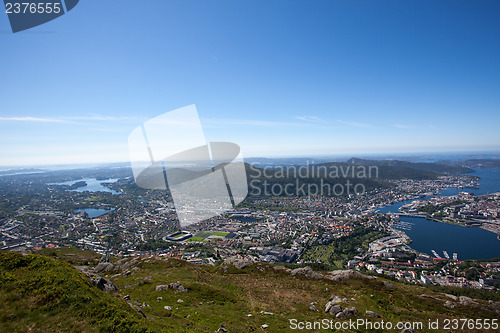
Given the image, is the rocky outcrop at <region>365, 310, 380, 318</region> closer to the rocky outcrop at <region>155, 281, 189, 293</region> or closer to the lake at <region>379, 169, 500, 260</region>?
the rocky outcrop at <region>155, 281, 189, 293</region>

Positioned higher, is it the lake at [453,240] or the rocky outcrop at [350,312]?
the rocky outcrop at [350,312]

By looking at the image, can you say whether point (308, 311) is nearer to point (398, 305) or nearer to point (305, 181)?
point (398, 305)

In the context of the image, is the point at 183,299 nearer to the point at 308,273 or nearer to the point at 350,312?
the point at 350,312

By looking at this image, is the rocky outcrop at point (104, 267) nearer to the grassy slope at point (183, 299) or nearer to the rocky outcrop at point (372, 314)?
the grassy slope at point (183, 299)

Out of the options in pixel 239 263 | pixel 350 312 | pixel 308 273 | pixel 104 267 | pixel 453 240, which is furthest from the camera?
pixel 453 240

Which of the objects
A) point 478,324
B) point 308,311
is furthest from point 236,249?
point 478,324

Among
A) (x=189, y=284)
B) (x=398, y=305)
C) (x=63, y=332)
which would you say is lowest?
(x=398, y=305)

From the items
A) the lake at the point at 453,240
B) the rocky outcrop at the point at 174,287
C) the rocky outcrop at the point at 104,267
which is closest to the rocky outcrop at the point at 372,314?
the rocky outcrop at the point at 174,287

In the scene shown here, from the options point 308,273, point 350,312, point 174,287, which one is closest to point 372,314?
point 350,312
